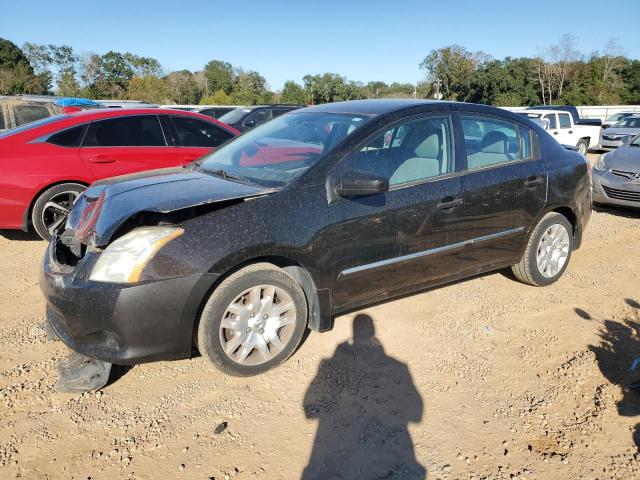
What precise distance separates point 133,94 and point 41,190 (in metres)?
47.8

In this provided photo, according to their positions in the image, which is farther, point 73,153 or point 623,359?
point 73,153

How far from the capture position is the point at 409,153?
11.6 feet

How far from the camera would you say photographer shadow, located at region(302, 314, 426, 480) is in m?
2.29

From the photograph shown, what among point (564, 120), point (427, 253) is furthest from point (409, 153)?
point (564, 120)

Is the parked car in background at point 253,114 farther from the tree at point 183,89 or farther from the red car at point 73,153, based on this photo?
the tree at point 183,89

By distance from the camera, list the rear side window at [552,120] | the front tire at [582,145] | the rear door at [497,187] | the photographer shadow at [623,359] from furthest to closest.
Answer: the front tire at [582,145], the rear side window at [552,120], the rear door at [497,187], the photographer shadow at [623,359]

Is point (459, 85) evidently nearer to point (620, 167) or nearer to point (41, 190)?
point (620, 167)

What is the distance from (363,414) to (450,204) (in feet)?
5.49

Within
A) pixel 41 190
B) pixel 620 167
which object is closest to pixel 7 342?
pixel 41 190

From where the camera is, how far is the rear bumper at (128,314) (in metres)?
2.55

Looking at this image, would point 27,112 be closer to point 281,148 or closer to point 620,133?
point 281,148

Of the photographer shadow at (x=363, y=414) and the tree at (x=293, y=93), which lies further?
the tree at (x=293, y=93)

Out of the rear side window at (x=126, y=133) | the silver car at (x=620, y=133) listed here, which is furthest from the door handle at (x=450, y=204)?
the silver car at (x=620, y=133)

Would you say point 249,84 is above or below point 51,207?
above
